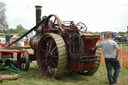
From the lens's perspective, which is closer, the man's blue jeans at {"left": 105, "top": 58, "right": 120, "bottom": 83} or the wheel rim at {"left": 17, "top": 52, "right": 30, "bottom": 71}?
the man's blue jeans at {"left": 105, "top": 58, "right": 120, "bottom": 83}

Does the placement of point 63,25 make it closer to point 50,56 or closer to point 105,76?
point 50,56

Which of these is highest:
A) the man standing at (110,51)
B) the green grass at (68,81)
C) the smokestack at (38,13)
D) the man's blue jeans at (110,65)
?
the smokestack at (38,13)

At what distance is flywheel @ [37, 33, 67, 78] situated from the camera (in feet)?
16.9

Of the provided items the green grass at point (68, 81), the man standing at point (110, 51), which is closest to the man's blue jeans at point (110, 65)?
the man standing at point (110, 51)

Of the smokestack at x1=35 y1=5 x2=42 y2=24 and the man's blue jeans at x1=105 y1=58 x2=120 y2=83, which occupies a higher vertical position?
the smokestack at x1=35 y1=5 x2=42 y2=24

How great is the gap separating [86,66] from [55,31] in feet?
5.42

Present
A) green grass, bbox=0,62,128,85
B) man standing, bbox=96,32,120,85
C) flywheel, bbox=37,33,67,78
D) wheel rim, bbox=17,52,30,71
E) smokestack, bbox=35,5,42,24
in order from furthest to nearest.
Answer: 1. smokestack, bbox=35,5,42,24
2. wheel rim, bbox=17,52,30,71
3. flywheel, bbox=37,33,67,78
4. green grass, bbox=0,62,128,85
5. man standing, bbox=96,32,120,85

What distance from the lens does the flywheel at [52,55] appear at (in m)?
5.15

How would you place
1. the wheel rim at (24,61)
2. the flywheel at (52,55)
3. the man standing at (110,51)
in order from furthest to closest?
the wheel rim at (24,61)
the flywheel at (52,55)
the man standing at (110,51)

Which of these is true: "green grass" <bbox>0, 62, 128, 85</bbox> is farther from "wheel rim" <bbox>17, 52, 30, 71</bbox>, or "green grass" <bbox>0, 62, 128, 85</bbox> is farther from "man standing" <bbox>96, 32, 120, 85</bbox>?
"wheel rim" <bbox>17, 52, 30, 71</bbox>

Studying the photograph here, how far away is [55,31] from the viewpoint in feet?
20.2

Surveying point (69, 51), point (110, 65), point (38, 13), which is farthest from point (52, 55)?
point (38, 13)

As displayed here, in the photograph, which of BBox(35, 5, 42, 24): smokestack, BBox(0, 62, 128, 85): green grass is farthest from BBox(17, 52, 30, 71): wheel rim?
BBox(35, 5, 42, 24): smokestack

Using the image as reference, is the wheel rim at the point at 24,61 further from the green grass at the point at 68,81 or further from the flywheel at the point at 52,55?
the green grass at the point at 68,81
